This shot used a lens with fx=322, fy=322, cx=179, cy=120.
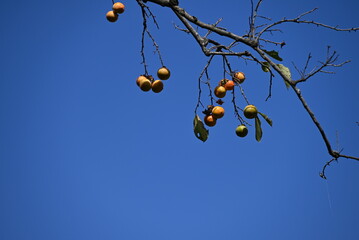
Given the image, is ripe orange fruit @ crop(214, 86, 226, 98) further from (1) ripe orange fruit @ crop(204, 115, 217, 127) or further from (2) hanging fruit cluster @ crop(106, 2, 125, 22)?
(2) hanging fruit cluster @ crop(106, 2, 125, 22)

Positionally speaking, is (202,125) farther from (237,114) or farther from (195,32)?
(195,32)

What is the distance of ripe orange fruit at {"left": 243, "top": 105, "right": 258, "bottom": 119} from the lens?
1647 millimetres

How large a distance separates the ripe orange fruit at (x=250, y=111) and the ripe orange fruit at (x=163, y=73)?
55cm

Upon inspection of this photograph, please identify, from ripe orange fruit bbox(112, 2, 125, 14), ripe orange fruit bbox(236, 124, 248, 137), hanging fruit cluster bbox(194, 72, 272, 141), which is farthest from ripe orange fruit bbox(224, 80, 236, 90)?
ripe orange fruit bbox(112, 2, 125, 14)

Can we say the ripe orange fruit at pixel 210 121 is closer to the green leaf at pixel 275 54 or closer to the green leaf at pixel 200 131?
the green leaf at pixel 200 131

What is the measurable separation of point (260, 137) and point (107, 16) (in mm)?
1403

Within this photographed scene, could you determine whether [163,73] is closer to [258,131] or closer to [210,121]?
Answer: [210,121]

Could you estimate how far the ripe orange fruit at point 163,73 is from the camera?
195cm

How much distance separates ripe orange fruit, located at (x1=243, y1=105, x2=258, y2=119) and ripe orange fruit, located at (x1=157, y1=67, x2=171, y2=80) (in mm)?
550

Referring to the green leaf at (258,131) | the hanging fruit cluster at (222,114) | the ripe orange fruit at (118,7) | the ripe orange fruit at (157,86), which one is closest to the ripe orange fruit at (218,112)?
the hanging fruit cluster at (222,114)

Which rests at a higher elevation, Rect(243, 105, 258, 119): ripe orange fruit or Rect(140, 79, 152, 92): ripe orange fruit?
Rect(140, 79, 152, 92): ripe orange fruit

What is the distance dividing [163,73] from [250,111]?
1.97 ft

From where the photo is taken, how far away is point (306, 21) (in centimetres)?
159

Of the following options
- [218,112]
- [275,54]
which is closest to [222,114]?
[218,112]
